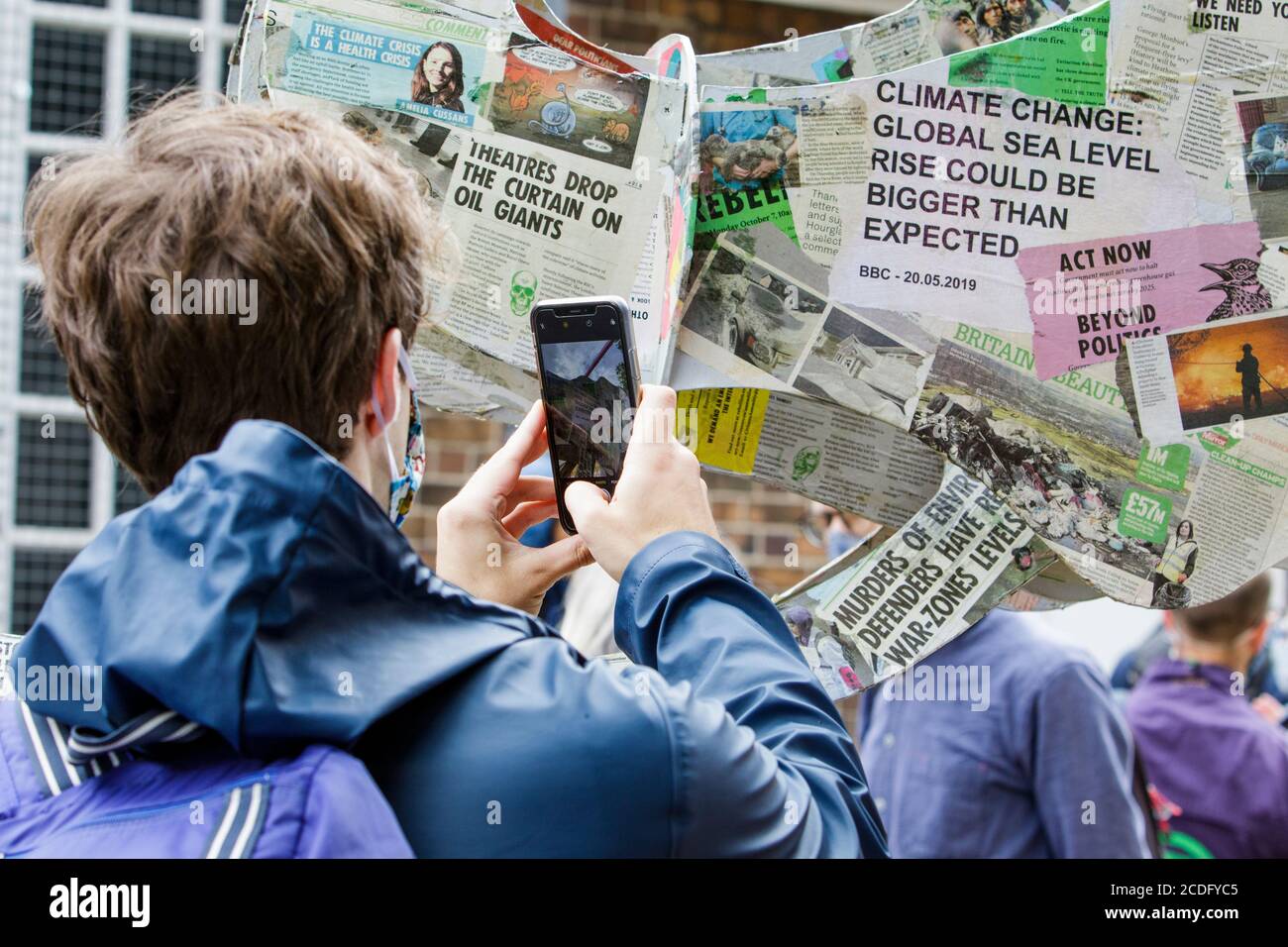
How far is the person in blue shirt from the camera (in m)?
2.88

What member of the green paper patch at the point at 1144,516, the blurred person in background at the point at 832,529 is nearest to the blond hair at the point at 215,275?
the green paper patch at the point at 1144,516

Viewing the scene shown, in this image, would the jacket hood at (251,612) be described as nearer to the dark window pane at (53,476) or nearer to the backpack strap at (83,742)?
the backpack strap at (83,742)

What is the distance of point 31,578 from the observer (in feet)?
13.7

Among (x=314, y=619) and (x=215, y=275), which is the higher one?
(x=215, y=275)

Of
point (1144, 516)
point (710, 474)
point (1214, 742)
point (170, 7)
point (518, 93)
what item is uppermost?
point (170, 7)

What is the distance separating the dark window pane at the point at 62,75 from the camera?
4254 mm

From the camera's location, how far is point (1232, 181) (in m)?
1.47

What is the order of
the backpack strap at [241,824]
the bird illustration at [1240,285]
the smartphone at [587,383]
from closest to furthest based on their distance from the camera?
the backpack strap at [241,824], the smartphone at [587,383], the bird illustration at [1240,285]

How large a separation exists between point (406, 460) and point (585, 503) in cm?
18

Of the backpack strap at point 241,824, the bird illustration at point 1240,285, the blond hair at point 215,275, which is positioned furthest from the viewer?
the bird illustration at point 1240,285

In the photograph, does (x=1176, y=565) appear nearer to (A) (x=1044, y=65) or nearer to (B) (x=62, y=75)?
(A) (x=1044, y=65)

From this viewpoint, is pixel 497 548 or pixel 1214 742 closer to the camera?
pixel 497 548

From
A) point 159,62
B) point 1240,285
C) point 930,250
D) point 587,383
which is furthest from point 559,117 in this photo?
point 159,62

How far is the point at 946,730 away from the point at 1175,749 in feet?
2.76
